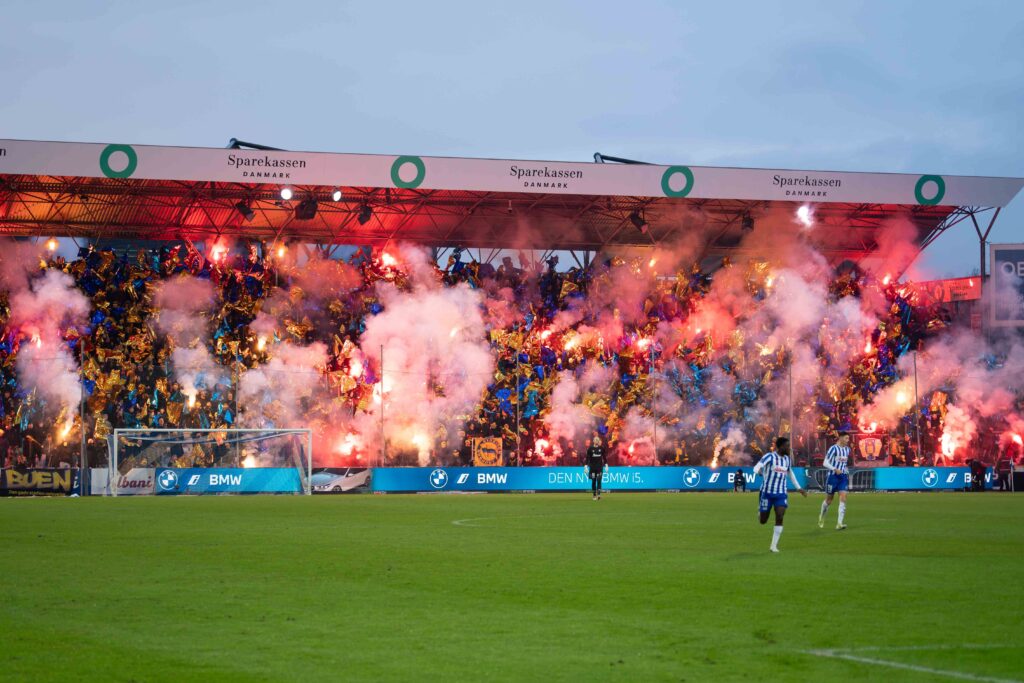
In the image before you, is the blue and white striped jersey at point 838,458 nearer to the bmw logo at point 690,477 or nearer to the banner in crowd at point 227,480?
the bmw logo at point 690,477

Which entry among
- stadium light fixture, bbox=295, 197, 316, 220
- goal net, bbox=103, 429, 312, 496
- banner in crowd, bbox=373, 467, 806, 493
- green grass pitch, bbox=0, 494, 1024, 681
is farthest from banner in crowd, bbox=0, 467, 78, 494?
green grass pitch, bbox=0, 494, 1024, 681

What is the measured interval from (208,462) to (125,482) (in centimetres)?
280

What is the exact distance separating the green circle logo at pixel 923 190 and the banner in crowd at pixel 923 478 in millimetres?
11783

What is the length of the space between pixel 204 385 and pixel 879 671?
129ft

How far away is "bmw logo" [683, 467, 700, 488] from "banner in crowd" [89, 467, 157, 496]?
18.8 metres

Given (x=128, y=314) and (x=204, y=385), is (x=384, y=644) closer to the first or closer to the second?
(x=204, y=385)

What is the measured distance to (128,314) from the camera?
164ft

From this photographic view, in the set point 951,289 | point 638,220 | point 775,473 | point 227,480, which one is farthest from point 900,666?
point 951,289

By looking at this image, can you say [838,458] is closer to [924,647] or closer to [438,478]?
[924,647]

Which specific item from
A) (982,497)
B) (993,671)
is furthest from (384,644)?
(982,497)

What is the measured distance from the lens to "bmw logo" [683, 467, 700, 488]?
1828 inches

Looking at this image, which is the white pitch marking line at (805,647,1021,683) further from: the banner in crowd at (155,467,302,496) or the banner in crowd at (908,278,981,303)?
the banner in crowd at (908,278,981,303)

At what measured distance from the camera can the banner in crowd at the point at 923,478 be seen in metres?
46.7

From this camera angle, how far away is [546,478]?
1777 inches
